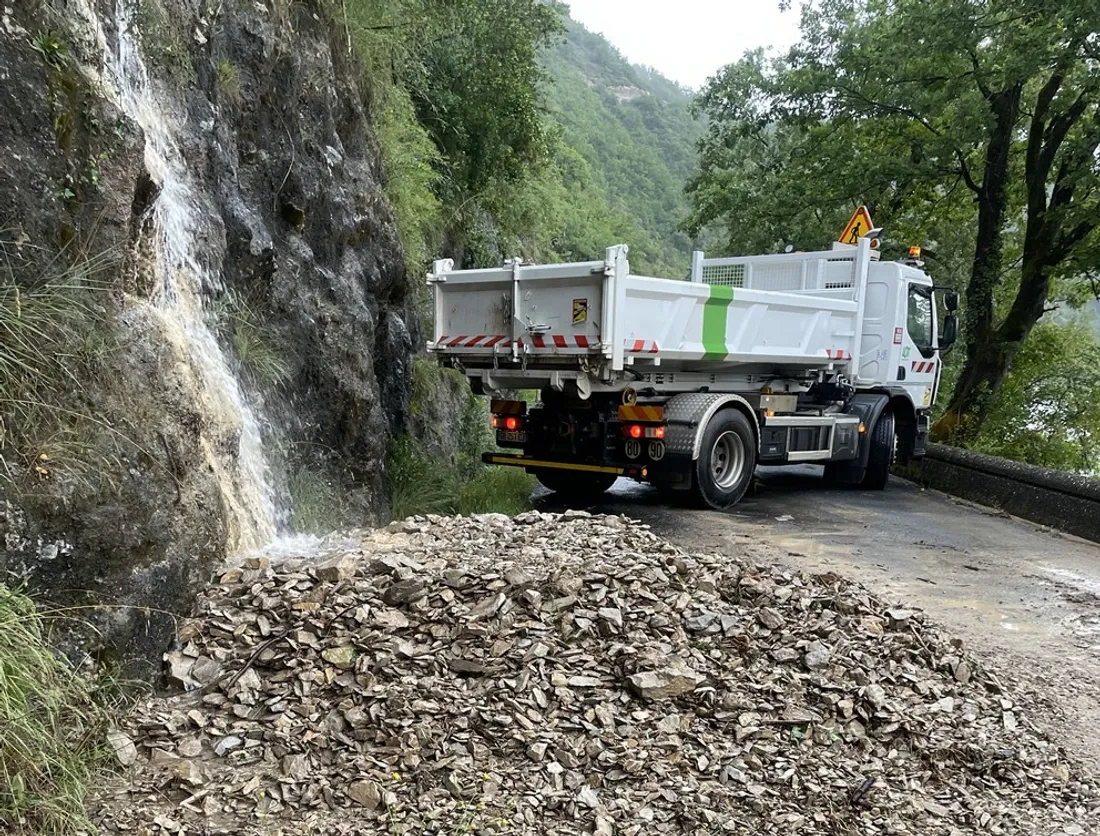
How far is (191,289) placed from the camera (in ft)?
20.8

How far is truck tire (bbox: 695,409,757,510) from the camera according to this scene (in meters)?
9.02

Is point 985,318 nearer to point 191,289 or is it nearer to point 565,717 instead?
point 191,289

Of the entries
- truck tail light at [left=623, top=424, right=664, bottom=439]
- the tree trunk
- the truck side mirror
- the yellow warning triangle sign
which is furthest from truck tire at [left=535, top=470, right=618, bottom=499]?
the tree trunk

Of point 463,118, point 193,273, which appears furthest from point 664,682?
point 463,118

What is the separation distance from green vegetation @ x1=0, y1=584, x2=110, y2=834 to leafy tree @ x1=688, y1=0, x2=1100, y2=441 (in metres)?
12.4

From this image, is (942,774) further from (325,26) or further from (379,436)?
(325,26)

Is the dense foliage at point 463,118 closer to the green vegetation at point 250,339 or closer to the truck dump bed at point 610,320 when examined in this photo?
the truck dump bed at point 610,320

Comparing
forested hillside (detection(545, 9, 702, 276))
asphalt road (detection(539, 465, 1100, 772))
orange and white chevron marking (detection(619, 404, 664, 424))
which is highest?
forested hillside (detection(545, 9, 702, 276))

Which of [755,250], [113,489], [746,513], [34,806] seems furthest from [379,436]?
[755,250]

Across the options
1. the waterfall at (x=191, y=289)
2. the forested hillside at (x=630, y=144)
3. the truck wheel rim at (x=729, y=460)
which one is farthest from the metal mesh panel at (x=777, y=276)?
the forested hillside at (x=630, y=144)

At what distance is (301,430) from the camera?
24.9 ft

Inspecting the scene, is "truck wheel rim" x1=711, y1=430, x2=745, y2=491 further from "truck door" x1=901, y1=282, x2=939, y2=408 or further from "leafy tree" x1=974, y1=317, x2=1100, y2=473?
"leafy tree" x1=974, y1=317, x2=1100, y2=473

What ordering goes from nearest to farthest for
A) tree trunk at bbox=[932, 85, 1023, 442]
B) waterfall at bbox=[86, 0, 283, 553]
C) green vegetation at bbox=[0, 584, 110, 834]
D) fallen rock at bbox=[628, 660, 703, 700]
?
green vegetation at bbox=[0, 584, 110, 834] < fallen rock at bbox=[628, 660, 703, 700] < waterfall at bbox=[86, 0, 283, 553] < tree trunk at bbox=[932, 85, 1023, 442]

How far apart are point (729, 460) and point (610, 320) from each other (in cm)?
269
